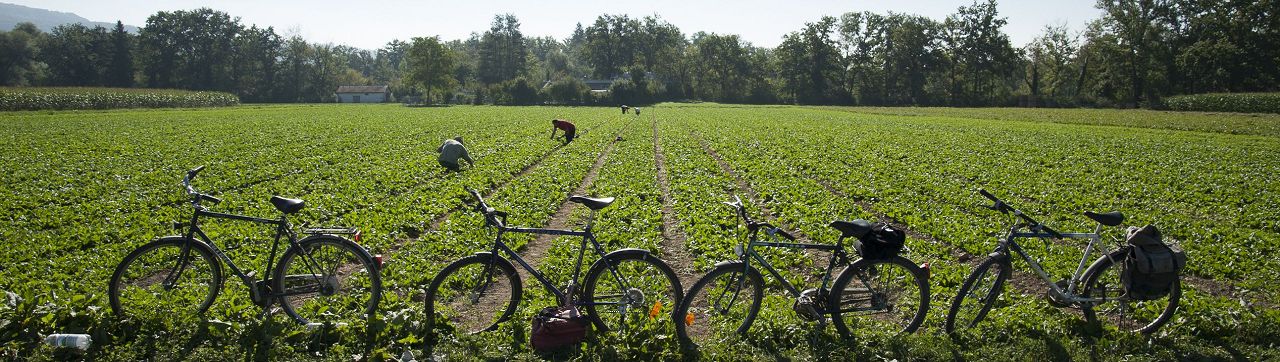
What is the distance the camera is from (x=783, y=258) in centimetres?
933

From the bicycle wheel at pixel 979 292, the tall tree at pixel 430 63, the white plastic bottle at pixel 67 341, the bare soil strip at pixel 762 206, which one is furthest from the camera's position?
the tall tree at pixel 430 63

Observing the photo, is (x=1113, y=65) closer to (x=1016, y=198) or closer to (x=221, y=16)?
(x=1016, y=198)

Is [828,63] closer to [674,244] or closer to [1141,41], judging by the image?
[1141,41]

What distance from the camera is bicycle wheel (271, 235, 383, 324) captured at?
6453mm

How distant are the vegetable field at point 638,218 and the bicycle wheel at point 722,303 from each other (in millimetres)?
179

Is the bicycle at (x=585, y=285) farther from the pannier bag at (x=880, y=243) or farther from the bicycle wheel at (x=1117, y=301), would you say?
the bicycle wheel at (x=1117, y=301)

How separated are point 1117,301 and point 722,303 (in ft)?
11.7

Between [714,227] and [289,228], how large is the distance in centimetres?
636

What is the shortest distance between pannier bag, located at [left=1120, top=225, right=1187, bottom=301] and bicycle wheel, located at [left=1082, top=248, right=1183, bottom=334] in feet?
Answer: 0.45

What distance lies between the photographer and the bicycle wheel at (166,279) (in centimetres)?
630

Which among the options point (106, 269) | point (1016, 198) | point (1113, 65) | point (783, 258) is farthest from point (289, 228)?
point (1113, 65)

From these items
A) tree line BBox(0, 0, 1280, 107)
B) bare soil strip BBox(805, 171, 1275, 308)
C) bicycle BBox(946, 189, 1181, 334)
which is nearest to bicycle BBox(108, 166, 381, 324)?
bicycle BBox(946, 189, 1181, 334)

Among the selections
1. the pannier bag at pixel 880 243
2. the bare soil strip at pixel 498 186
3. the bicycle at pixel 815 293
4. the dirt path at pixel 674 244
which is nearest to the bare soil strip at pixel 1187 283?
the bicycle at pixel 815 293

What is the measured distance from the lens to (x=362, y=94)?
5251 inches
